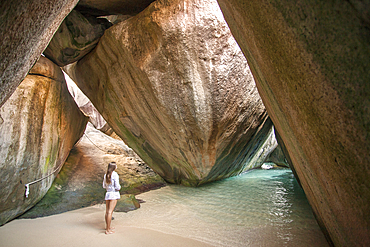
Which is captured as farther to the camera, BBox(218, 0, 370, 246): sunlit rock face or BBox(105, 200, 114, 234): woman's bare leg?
BBox(105, 200, 114, 234): woman's bare leg

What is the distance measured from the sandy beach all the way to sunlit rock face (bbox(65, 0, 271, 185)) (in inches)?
94.5

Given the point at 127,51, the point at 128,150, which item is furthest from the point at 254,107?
the point at 128,150

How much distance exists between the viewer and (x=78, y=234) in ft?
11.4

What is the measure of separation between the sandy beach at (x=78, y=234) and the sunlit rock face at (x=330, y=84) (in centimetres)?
207

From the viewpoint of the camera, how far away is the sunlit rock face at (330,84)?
44.2 inches

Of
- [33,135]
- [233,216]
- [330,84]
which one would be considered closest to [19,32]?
[330,84]

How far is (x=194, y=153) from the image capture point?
18.8 feet

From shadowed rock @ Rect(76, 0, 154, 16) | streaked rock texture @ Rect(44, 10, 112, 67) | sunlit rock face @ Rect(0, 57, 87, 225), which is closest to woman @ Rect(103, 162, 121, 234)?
sunlit rock face @ Rect(0, 57, 87, 225)

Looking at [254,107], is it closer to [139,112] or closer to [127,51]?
[139,112]

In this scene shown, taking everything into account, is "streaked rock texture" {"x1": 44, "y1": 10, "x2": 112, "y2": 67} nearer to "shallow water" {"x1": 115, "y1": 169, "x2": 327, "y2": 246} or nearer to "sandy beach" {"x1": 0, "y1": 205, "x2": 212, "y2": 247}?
"sandy beach" {"x1": 0, "y1": 205, "x2": 212, "y2": 247}

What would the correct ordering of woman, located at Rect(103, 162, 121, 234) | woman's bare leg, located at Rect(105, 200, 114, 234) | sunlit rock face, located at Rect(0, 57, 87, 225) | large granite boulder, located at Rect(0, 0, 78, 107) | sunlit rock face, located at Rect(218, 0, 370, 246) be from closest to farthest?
sunlit rock face, located at Rect(218, 0, 370, 246) < large granite boulder, located at Rect(0, 0, 78, 107) < woman's bare leg, located at Rect(105, 200, 114, 234) < woman, located at Rect(103, 162, 121, 234) < sunlit rock face, located at Rect(0, 57, 87, 225)

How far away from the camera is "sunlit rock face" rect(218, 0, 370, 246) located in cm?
112

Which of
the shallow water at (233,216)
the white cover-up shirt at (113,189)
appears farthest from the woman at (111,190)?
the shallow water at (233,216)

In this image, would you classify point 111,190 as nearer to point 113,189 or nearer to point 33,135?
point 113,189
